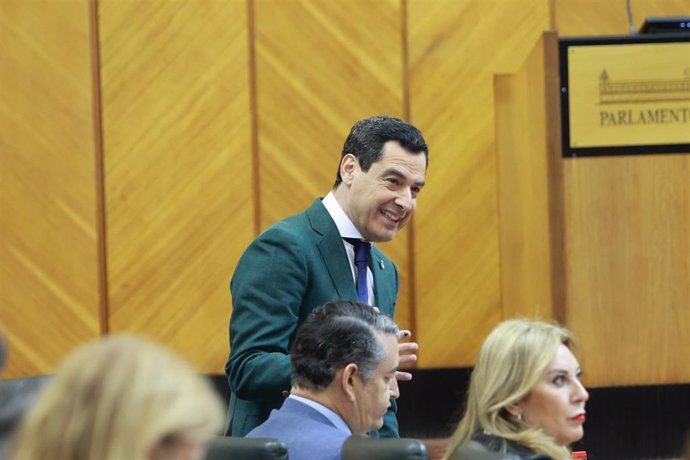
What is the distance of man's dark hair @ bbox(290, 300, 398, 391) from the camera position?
2.62 m

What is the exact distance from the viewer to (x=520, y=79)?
4.39 metres

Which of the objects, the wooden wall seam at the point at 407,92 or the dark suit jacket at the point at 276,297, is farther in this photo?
the wooden wall seam at the point at 407,92

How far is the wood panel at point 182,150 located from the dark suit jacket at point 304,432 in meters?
3.26

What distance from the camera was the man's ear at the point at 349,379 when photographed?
2.60 meters

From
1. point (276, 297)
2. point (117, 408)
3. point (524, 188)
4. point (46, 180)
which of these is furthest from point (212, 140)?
point (117, 408)

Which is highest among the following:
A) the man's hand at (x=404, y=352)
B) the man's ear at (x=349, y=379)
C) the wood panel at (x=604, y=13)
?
the wood panel at (x=604, y=13)

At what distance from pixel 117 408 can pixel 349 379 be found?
139 centimetres

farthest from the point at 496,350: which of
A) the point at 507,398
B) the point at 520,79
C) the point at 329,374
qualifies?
the point at 520,79

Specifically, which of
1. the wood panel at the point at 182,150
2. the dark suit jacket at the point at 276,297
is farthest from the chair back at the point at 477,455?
the wood panel at the point at 182,150

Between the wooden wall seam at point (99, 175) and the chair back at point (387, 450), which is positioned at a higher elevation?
the wooden wall seam at point (99, 175)

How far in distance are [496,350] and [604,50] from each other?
75.2 inches

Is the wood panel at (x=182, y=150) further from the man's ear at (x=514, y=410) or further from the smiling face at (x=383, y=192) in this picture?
the man's ear at (x=514, y=410)

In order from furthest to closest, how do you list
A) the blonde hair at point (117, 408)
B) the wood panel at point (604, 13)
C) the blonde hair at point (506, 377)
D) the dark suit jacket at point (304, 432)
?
the wood panel at point (604, 13) < the blonde hair at point (506, 377) < the dark suit jacket at point (304, 432) < the blonde hair at point (117, 408)

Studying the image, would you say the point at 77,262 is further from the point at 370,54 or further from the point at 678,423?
the point at 678,423
